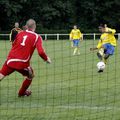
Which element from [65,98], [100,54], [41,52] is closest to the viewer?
[41,52]

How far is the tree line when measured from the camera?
58094mm

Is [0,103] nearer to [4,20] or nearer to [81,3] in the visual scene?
[4,20]

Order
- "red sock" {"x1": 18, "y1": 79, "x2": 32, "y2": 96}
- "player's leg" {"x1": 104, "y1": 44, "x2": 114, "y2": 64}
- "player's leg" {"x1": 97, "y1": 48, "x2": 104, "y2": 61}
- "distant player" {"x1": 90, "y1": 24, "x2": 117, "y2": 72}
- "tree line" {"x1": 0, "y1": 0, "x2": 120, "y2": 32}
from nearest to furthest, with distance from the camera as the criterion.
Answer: "red sock" {"x1": 18, "y1": 79, "x2": 32, "y2": 96}
"player's leg" {"x1": 97, "y1": 48, "x2": 104, "y2": 61}
"distant player" {"x1": 90, "y1": 24, "x2": 117, "y2": 72}
"player's leg" {"x1": 104, "y1": 44, "x2": 114, "y2": 64}
"tree line" {"x1": 0, "y1": 0, "x2": 120, "y2": 32}

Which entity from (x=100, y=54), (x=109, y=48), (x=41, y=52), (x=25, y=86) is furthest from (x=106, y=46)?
(x=41, y=52)

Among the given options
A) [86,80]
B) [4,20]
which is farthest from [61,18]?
[86,80]

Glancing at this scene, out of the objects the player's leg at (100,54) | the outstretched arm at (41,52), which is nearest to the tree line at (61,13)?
the player's leg at (100,54)

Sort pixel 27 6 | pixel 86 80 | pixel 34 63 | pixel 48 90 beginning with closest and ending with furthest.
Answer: pixel 48 90, pixel 86 80, pixel 34 63, pixel 27 6

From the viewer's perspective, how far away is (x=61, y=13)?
6094 centimetres

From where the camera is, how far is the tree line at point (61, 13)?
58.1 meters

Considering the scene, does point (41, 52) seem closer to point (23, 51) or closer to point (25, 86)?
point (23, 51)

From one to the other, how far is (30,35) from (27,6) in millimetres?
49824

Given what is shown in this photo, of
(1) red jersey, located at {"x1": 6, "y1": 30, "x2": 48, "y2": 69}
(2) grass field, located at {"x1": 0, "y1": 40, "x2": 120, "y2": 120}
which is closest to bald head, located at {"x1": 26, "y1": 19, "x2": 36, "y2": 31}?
(1) red jersey, located at {"x1": 6, "y1": 30, "x2": 48, "y2": 69}

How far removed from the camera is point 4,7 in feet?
190

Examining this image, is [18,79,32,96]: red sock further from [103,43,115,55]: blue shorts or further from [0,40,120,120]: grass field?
[103,43,115,55]: blue shorts
